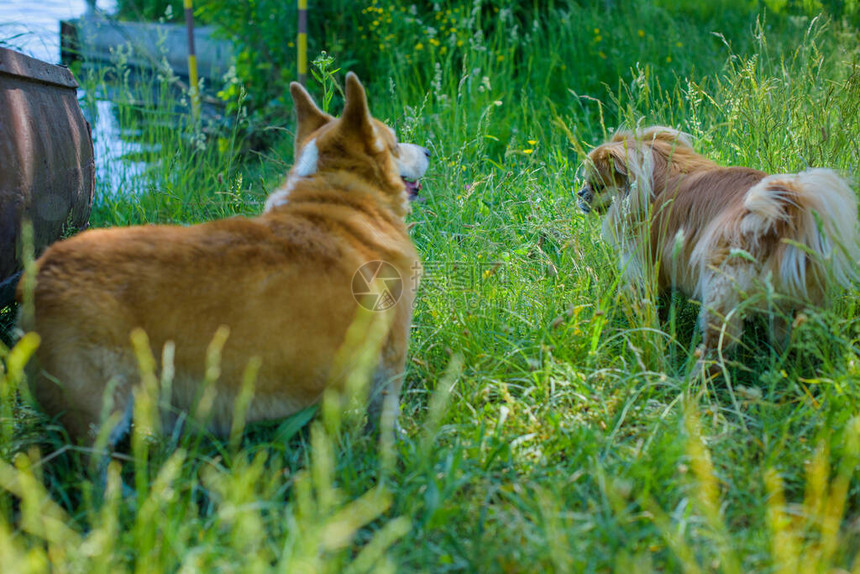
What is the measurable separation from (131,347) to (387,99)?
14.5 feet

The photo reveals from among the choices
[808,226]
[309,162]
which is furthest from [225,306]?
[808,226]

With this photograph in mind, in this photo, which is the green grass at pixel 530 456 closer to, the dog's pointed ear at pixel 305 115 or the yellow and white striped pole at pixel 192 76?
the dog's pointed ear at pixel 305 115

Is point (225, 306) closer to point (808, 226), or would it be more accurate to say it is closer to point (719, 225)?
point (719, 225)

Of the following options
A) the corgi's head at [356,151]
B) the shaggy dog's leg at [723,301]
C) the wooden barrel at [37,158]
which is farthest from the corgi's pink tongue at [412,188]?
the wooden barrel at [37,158]

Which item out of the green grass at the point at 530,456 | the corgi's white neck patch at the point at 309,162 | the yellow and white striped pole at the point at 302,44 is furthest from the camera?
the yellow and white striped pole at the point at 302,44

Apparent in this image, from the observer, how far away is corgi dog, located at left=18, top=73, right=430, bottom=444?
1840 mm

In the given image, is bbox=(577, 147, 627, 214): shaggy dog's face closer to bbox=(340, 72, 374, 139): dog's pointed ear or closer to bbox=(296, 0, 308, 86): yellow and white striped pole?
bbox=(340, 72, 374, 139): dog's pointed ear

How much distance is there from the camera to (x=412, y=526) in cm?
187

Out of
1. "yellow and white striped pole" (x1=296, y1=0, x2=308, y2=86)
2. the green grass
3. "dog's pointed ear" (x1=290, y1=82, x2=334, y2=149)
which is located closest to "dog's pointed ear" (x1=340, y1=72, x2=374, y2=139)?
"dog's pointed ear" (x1=290, y1=82, x2=334, y2=149)

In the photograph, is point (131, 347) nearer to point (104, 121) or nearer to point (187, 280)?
point (187, 280)

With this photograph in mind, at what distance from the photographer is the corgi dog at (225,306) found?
184cm

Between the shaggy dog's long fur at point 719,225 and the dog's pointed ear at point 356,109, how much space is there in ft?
3.87

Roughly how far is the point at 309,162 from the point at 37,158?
122 centimetres

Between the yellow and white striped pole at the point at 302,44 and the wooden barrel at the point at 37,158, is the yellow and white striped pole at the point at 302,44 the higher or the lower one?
the higher one
